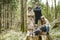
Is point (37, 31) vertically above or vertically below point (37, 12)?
below

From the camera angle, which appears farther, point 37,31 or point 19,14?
point 19,14

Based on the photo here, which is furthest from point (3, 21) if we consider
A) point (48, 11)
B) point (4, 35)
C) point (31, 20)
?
point (48, 11)

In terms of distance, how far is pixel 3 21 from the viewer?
398 cm

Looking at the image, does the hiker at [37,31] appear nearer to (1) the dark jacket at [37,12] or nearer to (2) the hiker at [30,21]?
(2) the hiker at [30,21]

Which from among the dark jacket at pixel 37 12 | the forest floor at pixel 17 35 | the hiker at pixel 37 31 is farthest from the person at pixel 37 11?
the forest floor at pixel 17 35

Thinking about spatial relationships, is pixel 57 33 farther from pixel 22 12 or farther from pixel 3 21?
pixel 3 21

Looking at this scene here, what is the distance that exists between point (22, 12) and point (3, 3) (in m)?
0.42

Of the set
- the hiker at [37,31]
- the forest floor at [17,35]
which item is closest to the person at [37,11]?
the hiker at [37,31]

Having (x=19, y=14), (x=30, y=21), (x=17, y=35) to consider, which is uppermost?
(x=19, y=14)

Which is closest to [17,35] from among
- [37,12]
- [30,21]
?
[30,21]

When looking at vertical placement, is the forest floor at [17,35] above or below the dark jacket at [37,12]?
below

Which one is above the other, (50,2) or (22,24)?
(50,2)

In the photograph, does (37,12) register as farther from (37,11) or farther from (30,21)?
(30,21)

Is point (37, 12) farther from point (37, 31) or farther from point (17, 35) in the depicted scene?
point (17, 35)
